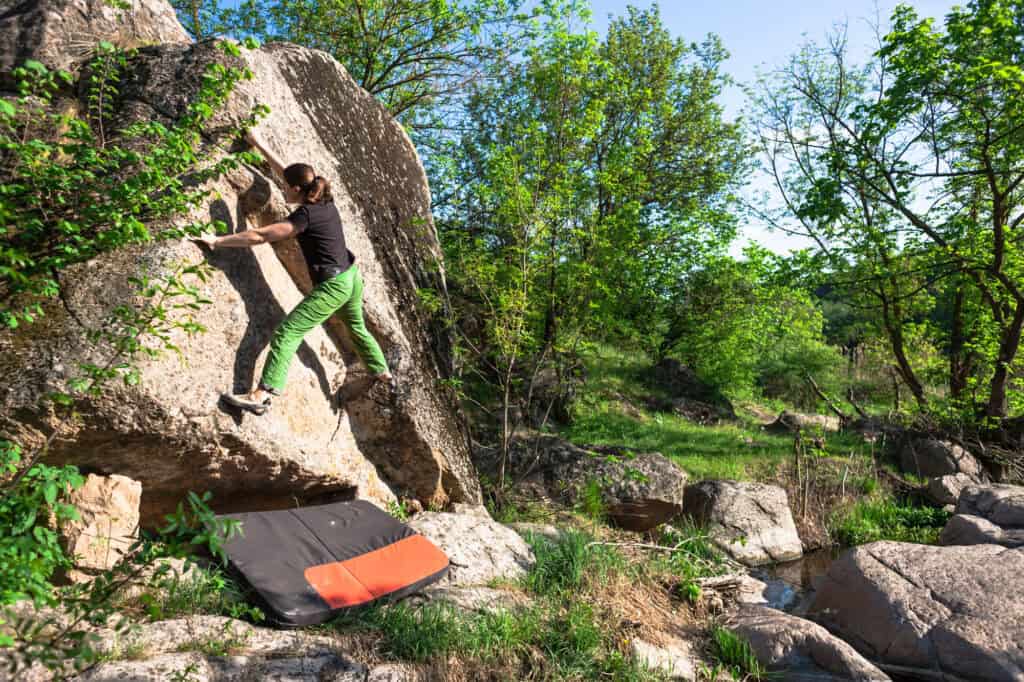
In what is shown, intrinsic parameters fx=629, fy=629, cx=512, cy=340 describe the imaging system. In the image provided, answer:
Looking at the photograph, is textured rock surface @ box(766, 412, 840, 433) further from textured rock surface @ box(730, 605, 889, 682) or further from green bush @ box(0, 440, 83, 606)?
green bush @ box(0, 440, 83, 606)

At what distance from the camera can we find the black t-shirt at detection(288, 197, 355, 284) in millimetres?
4848

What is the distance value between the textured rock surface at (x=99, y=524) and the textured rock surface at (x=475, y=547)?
2087 mm

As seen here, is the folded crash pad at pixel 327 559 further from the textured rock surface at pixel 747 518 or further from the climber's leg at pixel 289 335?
the textured rock surface at pixel 747 518

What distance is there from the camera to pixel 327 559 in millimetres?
4207

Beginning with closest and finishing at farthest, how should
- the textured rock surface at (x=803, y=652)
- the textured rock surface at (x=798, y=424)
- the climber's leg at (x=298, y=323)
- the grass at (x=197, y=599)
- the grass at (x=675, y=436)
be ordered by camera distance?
1. the grass at (x=197, y=599)
2. the textured rock surface at (x=803, y=652)
3. the climber's leg at (x=298, y=323)
4. the grass at (x=675, y=436)
5. the textured rock surface at (x=798, y=424)

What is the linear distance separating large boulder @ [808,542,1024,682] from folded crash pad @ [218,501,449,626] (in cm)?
351

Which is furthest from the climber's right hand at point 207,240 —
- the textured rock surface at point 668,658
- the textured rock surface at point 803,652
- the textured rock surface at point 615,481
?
the textured rock surface at point 803,652

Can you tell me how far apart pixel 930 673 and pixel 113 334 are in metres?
6.00

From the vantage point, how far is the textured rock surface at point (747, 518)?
7.49 meters

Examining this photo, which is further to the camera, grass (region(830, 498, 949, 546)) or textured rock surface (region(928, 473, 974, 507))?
textured rock surface (region(928, 473, 974, 507))

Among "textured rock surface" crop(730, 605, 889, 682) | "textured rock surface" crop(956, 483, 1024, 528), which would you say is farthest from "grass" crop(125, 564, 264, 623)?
"textured rock surface" crop(956, 483, 1024, 528)

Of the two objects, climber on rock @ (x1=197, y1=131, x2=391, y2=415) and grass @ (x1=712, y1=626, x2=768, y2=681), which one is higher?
climber on rock @ (x1=197, y1=131, x2=391, y2=415)

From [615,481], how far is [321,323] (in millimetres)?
4099

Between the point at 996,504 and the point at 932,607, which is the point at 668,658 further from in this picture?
the point at 996,504
